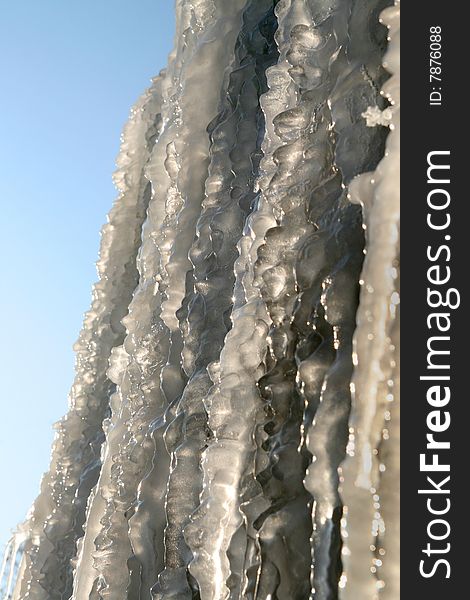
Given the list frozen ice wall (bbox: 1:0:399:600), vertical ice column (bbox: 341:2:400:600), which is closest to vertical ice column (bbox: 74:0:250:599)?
frozen ice wall (bbox: 1:0:399:600)

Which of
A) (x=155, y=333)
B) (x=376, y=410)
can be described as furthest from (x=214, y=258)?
(x=376, y=410)

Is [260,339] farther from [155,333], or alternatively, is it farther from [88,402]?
[88,402]

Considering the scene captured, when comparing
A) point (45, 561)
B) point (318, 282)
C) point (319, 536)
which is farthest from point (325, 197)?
point (45, 561)

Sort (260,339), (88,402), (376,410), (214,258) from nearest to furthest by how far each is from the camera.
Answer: (376,410), (260,339), (214,258), (88,402)

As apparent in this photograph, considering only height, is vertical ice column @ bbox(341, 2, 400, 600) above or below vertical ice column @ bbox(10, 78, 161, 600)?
below

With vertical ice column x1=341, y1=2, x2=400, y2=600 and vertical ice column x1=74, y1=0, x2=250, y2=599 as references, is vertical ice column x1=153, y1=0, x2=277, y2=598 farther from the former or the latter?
vertical ice column x1=341, y1=2, x2=400, y2=600

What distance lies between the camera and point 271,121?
51 centimetres

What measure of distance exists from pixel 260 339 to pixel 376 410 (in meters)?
0.12

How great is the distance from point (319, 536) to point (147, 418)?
0.25 metres

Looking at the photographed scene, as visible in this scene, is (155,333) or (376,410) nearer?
(376,410)

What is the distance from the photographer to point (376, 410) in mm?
344

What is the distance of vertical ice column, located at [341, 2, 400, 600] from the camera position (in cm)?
33

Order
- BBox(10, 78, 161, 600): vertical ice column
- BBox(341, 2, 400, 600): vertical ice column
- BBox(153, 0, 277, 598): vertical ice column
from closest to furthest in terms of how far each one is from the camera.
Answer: BBox(341, 2, 400, 600): vertical ice column → BBox(153, 0, 277, 598): vertical ice column → BBox(10, 78, 161, 600): vertical ice column

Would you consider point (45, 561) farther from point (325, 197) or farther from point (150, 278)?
point (325, 197)
